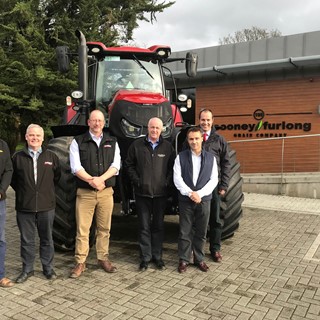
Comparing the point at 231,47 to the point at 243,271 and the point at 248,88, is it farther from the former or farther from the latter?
the point at 243,271

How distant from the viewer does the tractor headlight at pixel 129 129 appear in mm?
4773

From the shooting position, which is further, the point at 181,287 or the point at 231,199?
the point at 231,199

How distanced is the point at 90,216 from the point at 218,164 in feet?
5.25

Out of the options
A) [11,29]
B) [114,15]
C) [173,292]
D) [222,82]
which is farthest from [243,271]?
[114,15]

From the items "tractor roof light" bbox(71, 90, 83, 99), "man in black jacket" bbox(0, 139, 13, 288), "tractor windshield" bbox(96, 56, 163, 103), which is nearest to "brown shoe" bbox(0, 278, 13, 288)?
"man in black jacket" bbox(0, 139, 13, 288)

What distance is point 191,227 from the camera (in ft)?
14.6

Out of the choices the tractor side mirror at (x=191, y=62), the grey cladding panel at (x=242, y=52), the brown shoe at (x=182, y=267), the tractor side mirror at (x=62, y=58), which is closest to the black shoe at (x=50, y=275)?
the brown shoe at (x=182, y=267)

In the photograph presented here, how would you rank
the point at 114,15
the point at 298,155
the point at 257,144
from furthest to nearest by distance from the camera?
the point at 114,15 → the point at 257,144 → the point at 298,155

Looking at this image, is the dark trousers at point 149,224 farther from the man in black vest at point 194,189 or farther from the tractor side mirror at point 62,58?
the tractor side mirror at point 62,58

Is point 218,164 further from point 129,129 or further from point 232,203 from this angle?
point 129,129

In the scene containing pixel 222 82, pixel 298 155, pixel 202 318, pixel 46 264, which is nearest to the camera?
pixel 202 318

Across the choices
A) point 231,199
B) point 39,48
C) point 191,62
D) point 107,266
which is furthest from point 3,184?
point 39,48

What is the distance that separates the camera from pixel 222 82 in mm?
12625

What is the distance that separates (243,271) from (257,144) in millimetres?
7633
